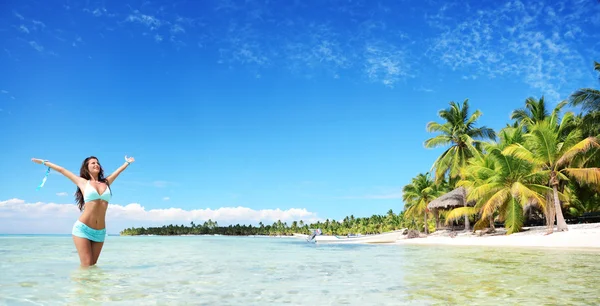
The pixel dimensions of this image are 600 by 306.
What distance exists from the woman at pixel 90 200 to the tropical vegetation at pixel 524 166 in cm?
2022

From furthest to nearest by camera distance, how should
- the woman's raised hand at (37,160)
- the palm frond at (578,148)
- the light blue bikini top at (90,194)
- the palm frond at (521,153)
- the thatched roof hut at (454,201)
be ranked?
the thatched roof hut at (454,201), the palm frond at (521,153), the palm frond at (578,148), the light blue bikini top at (90,194), the woman's raised hand at (37,160)

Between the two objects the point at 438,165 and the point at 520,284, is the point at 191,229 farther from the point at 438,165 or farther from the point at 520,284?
the point at 520,284

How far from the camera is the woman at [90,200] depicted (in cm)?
660

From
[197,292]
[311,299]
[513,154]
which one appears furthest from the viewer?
[513,154]

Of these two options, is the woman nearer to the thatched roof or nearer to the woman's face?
the woman's face

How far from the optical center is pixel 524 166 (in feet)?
75.5

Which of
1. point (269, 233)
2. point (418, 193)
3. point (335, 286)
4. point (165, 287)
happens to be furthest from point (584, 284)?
point (269, 233)

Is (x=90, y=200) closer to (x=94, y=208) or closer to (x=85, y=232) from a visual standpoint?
(x=94, y=208)

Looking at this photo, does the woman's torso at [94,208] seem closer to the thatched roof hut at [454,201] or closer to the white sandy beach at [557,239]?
the white sandy beach at [557,239]

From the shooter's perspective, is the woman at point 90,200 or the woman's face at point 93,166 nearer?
the woman at point 90,200

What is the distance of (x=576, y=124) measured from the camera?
27.1 metres

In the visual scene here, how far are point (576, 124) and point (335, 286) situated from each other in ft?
89.3

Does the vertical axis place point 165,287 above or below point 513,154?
below

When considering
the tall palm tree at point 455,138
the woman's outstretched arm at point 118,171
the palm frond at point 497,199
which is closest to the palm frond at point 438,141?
the tall palm tree at point 455,138
